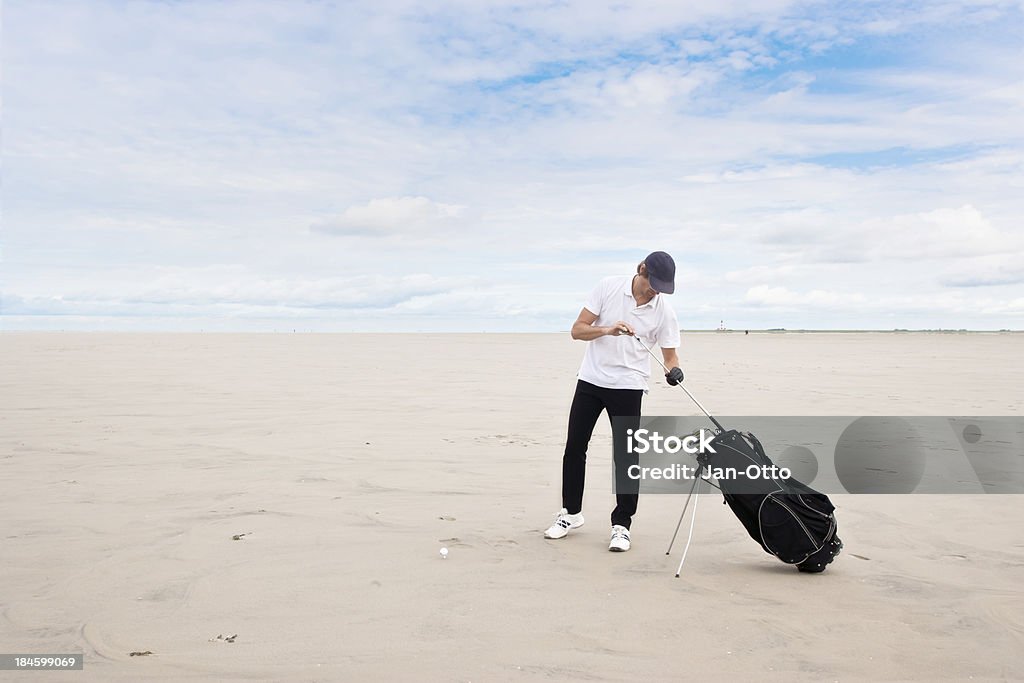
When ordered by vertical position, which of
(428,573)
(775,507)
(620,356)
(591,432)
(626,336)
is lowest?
(428,573)

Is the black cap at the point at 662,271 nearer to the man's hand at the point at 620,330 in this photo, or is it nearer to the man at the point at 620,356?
the man at the point at 620,356

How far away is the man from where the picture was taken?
5.17 m

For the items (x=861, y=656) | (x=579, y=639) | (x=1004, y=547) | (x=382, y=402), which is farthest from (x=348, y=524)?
(x=382, y=402)

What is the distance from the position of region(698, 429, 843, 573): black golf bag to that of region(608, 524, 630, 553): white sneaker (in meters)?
0.74

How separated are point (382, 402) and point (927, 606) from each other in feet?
31.8

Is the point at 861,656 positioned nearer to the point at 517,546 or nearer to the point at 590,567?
the point at 590,567

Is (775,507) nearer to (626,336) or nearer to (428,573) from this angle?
(626,336)

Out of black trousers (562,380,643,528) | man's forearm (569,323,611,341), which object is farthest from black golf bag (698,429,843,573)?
man's forearm (569,323,611,341)

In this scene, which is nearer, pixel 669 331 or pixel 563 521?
pixel 669 331

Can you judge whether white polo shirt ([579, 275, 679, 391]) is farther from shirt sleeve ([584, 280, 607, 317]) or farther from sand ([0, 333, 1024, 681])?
sand ([0, 333, 1024, 681])

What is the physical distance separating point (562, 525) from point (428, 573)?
1.21m

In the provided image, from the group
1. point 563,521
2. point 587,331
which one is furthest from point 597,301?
point 563,521

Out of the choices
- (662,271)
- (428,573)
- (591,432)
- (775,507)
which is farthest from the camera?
(591,432)

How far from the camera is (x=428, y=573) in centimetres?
456
